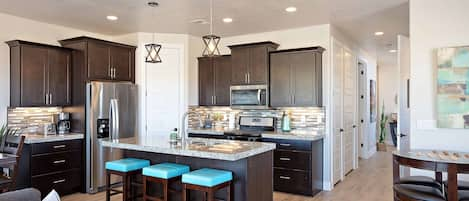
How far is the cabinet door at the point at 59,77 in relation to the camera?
4965 millimetres

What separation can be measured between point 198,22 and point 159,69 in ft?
4.15

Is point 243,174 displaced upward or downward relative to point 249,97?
downward

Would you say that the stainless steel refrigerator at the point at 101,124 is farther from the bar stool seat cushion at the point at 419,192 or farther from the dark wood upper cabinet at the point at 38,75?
the bar stool seat cushion at the point at 419,192

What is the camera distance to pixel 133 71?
19.0 ft

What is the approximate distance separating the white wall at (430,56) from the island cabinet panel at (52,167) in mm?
4529

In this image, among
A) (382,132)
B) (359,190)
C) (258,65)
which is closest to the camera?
(359,190)

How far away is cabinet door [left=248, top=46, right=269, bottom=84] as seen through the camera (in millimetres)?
5438

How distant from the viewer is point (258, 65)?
5496 mm

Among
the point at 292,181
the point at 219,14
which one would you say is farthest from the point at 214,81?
the point at 292,181

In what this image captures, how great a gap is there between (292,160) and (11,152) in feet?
11.5

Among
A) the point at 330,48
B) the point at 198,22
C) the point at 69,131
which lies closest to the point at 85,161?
the point at 69,131

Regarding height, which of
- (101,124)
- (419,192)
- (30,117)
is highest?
(30,117)

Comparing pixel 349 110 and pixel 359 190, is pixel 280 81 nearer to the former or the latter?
pixel 349 110

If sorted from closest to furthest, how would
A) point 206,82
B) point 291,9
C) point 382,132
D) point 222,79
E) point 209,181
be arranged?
point 209,181, point 291,9, point 222,79, point 206,82, point 382,132
